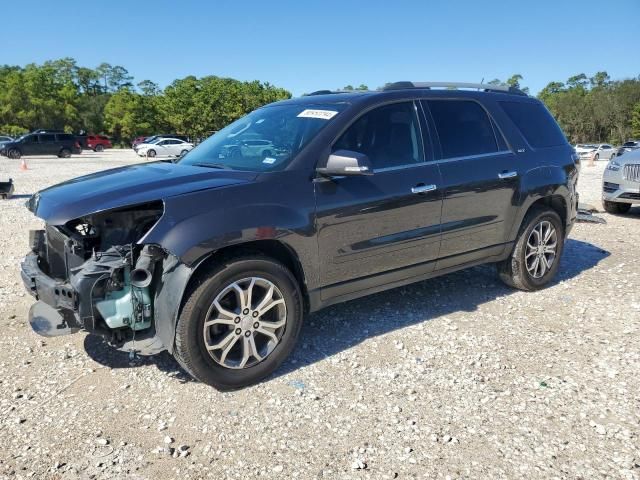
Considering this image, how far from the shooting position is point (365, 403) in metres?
3.15

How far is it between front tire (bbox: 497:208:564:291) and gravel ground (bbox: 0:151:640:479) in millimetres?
415

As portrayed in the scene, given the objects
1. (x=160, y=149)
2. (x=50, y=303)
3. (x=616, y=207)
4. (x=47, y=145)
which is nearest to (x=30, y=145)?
(x=47, y=145)

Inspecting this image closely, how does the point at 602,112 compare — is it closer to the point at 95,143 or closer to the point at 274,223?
the point at 95,143

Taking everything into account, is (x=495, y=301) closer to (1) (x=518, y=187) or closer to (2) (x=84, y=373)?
(1) (x=518, y=187)

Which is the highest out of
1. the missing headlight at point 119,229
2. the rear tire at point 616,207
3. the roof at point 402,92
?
the roof at point 402,92

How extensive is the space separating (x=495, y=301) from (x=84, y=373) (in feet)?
12.1

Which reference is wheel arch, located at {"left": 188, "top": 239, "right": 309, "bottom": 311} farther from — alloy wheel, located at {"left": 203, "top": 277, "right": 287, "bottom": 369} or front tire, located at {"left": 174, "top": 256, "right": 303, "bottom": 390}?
alloy wheel, located at {"left": 203, "top": 277, "right": 287, "bottom": 369}

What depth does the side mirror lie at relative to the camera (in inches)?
131

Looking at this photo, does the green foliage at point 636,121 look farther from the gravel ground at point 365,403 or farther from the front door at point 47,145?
the gravel ground at point 365,403

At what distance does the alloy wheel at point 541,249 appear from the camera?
5070 mm

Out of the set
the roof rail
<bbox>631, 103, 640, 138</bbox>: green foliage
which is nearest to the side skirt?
the roof rail

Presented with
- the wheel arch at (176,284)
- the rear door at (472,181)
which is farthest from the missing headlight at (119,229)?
the rear door at (472,181)

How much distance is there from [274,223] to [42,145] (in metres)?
37.0

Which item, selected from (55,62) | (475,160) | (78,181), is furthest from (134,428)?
(55,62)
